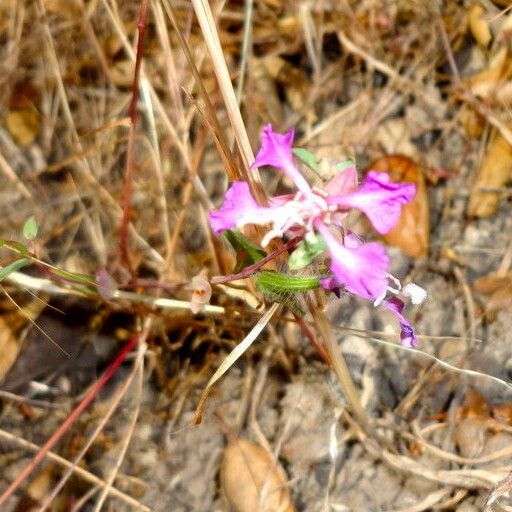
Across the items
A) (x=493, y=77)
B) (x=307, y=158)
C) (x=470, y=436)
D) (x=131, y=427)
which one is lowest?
(x=470, y=436)

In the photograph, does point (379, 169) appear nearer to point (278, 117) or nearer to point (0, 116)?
point (278, 117)

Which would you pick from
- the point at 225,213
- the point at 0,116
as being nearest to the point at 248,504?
the point at 225,213

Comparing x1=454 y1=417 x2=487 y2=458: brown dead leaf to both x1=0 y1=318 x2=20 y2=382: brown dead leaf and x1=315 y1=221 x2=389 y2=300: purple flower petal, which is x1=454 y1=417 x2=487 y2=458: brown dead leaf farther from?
x1=0 y1=318 x2=20 y2=382: brown dead leaf

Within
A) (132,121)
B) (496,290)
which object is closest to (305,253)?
(132,121)

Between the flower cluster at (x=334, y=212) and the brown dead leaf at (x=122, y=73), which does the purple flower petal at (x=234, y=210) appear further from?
the brown dead leaf at (x=122, y=73)

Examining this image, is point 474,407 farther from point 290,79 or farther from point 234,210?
point 290,79

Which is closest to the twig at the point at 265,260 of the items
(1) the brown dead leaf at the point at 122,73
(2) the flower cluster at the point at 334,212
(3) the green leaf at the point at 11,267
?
(2) the flower cluster at the point at 334,212

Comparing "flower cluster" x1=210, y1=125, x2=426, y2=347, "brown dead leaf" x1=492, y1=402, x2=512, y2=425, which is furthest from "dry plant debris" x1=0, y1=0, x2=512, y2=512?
"flower cluster" x1=210, y1=125, x2=426, y2=347
